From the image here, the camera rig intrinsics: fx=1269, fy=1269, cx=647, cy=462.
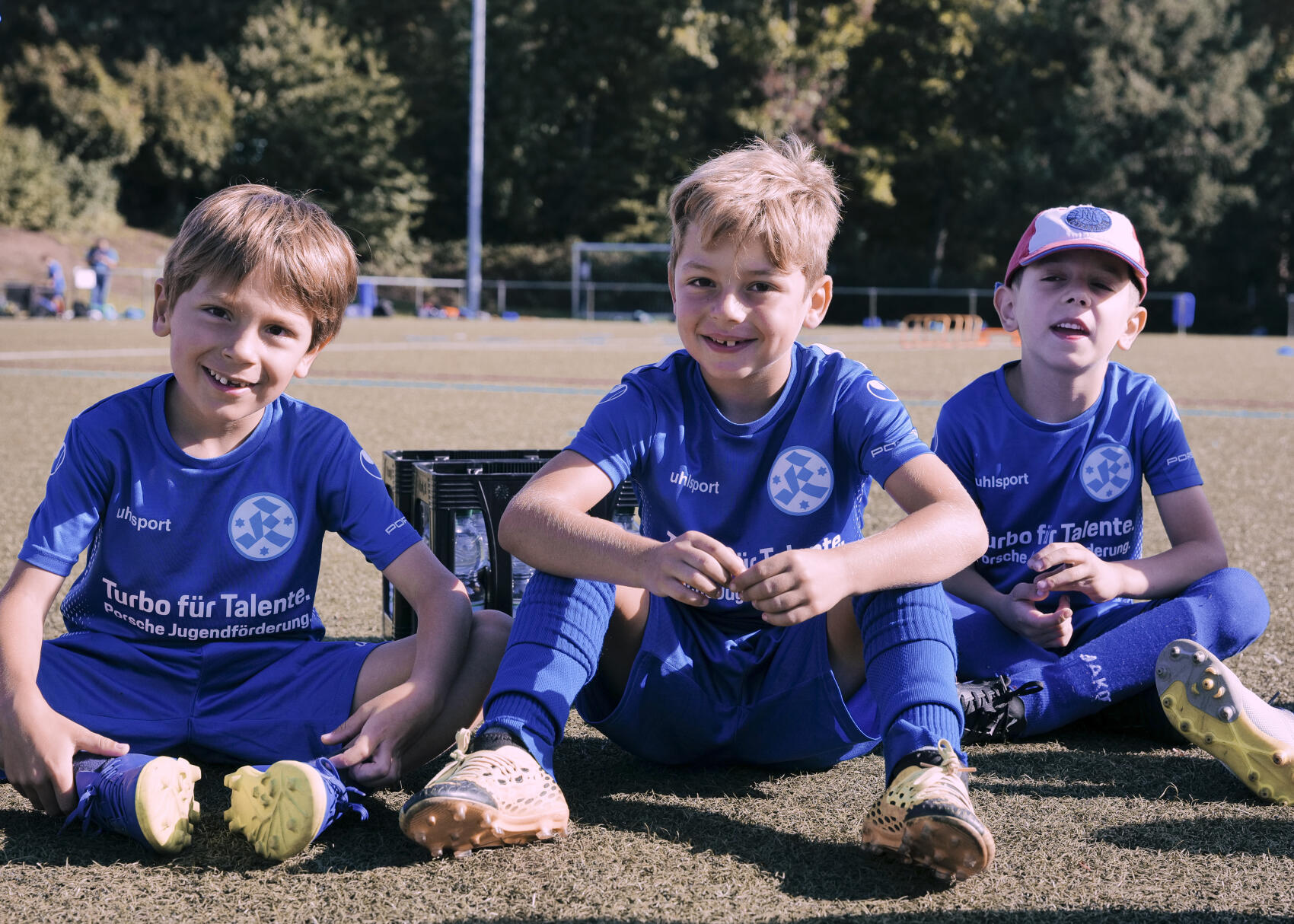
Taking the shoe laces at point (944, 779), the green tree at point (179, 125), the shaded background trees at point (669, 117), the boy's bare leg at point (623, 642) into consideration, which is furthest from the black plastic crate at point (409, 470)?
the green tree at point (179, 125)

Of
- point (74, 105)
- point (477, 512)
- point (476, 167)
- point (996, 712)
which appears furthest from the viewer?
point (74, 105)

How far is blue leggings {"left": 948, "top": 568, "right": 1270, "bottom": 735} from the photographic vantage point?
2.81 m

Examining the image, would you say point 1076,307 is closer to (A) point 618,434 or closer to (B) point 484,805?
(A) point 618,434

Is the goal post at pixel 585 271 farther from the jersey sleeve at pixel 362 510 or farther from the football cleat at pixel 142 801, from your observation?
the football cleat at pixel 142 801

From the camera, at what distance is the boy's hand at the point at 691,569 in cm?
206

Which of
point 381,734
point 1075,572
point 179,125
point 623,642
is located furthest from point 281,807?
point 179,125

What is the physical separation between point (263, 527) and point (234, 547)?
0.22 feet

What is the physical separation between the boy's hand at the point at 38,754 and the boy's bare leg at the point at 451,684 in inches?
21.1

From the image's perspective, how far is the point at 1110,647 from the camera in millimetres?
2838

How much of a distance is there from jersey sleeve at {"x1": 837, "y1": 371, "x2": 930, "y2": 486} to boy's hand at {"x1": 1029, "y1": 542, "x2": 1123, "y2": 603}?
461 millimetres

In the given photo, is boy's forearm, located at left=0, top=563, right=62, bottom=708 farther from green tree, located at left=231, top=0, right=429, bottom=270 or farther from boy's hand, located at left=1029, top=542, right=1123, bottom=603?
green tree, located at left=231, top=0, right=429, bottom=270

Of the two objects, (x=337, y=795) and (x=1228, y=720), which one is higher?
(x=1228, y=720)

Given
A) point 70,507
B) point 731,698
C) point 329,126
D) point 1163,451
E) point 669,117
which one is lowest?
point 731,698

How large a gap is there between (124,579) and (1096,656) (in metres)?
2.07
